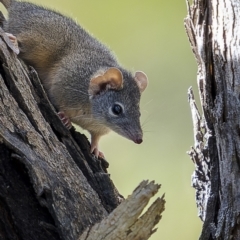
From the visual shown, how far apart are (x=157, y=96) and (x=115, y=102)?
8.94 ft

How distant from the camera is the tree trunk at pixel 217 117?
3266 mm

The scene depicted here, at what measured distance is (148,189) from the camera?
2.83 meters

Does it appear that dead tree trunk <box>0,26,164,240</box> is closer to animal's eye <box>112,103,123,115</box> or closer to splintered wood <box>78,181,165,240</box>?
splintered wood <box>78,181,165,240</box>

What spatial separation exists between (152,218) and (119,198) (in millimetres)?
885

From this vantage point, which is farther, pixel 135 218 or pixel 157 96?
pixel 157 96

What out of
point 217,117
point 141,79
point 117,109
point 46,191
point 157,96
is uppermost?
point 157,96

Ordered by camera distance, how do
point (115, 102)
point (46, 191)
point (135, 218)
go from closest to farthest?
point (135, 218) → point (46, 191) → point (115, 102)

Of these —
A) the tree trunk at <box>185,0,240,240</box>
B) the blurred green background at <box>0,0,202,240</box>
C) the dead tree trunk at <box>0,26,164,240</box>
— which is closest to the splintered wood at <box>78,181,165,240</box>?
the dead tree trunk at <box>0,26,164,240</box>

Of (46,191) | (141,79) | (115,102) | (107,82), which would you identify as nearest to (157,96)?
(141,79)

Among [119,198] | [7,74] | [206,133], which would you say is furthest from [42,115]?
[206,133]

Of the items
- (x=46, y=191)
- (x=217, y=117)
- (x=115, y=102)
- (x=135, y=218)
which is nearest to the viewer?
(x=135, y=218)

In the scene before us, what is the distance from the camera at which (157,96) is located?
25.7 feet

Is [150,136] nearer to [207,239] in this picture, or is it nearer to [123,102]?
[123,102]

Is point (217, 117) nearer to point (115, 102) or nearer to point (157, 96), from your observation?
point (115, 102)
